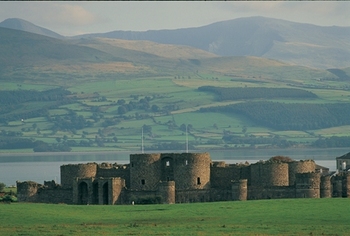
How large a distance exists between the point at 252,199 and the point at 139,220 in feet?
49.8

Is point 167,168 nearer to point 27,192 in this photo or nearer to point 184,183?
point 184,183

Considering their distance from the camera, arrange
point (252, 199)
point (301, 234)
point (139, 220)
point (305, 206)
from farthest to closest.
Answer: point (252, 199) < point (305, 206) < point (139, 220) < point (301, 234)

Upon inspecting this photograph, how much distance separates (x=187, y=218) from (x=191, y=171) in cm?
1521

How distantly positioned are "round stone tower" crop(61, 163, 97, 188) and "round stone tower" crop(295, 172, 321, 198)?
47.0 ft

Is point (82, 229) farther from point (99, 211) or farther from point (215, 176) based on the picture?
point (215, 176)

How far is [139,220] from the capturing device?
2480 inches

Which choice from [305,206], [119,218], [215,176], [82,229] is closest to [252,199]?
[215,176]

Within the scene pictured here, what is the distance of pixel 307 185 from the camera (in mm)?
75688

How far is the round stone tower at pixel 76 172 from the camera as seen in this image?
264 feet

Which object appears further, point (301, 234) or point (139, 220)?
point (139, 220)

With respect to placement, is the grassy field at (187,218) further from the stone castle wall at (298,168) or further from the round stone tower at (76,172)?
the round stone tower at (76,172)

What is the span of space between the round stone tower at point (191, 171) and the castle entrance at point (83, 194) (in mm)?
5988

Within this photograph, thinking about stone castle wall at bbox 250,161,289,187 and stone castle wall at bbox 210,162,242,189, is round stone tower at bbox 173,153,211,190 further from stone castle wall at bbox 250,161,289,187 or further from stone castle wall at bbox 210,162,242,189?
stone castle wall at bbox 250,161,289,187

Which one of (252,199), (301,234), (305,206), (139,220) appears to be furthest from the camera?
(252,199)
